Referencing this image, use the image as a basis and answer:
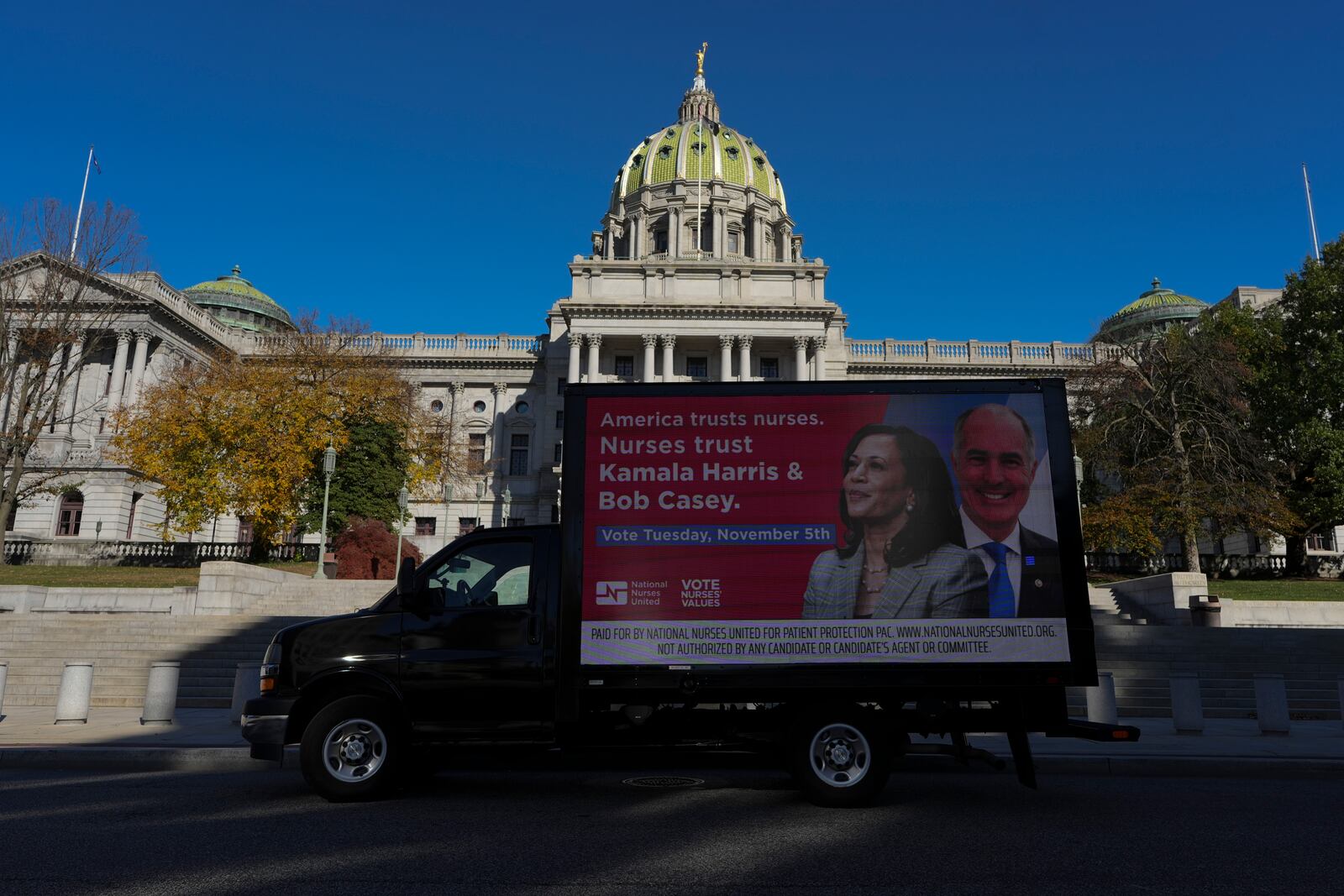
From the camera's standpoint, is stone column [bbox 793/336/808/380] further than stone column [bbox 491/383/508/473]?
No

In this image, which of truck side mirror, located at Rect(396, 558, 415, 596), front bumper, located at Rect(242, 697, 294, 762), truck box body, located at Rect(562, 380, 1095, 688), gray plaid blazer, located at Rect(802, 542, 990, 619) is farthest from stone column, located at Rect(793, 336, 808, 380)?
front bumper, located at Rect(242, 697, 294, 762)

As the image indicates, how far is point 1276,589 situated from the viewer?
1223 inches

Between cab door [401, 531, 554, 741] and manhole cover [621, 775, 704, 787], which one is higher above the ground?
cab door [401, 531, 554, 741]

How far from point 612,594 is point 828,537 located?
2.01m

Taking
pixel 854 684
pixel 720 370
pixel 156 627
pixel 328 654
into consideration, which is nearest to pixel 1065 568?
pixel 854 684

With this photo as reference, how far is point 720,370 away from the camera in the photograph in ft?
191

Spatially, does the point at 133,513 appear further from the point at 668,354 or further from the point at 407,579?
the point at 407,579

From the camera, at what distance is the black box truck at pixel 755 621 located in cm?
793

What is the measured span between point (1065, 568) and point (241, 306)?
8051cm

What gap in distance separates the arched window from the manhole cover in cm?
5358

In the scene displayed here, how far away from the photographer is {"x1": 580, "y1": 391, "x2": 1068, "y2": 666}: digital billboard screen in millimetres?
7957

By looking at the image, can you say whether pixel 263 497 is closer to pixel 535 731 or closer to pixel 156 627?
pixel 156 627

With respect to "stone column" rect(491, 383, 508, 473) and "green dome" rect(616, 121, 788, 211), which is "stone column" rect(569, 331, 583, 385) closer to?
"stone column" rect(491, 383, 508, 473)

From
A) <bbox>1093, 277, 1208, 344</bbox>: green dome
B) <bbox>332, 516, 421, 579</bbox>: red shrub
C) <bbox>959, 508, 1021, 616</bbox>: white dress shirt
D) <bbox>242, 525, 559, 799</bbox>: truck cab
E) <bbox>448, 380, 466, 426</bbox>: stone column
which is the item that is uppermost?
<bbox>1093, 277, 1208, 344</bbox>: green dome
